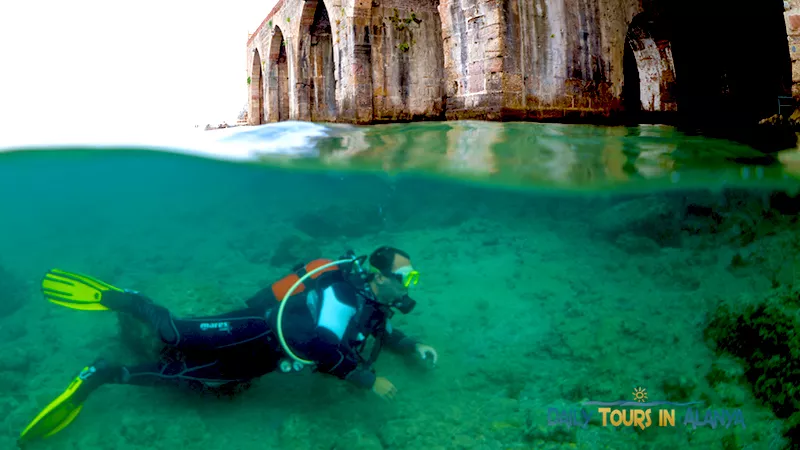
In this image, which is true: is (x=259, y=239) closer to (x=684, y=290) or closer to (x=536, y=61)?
(x=536, y=61)

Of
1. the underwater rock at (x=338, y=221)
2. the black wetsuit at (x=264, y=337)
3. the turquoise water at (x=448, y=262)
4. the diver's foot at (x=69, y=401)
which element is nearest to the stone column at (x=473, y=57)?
the turquoise water at (x=448, y=262)

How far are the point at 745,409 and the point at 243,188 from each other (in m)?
10.2

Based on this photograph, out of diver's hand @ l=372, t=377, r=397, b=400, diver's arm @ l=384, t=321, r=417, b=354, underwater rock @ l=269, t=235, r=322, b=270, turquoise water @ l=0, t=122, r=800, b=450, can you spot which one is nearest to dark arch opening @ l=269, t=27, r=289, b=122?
turquoise water @ l=0, t=122, r=800, b=450

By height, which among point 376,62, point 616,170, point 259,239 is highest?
point 376,62

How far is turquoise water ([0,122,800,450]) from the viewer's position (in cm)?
461

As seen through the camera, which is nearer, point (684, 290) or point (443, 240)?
→ point (684, 290)

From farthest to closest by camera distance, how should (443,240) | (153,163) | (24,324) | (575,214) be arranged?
(443,240) < (575,214) < (153,163) < (24,324)

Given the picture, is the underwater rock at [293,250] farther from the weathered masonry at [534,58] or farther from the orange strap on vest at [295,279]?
the orange strap on vest at [295,279]

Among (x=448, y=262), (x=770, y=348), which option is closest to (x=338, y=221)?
(x=448, y=262)

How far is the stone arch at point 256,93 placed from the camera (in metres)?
21.8

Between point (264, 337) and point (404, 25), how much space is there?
10163 mm

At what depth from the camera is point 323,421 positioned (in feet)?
15.0

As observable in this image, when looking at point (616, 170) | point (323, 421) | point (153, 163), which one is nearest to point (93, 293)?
point (323, 421)

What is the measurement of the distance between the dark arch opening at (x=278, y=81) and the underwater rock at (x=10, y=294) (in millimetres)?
13208
